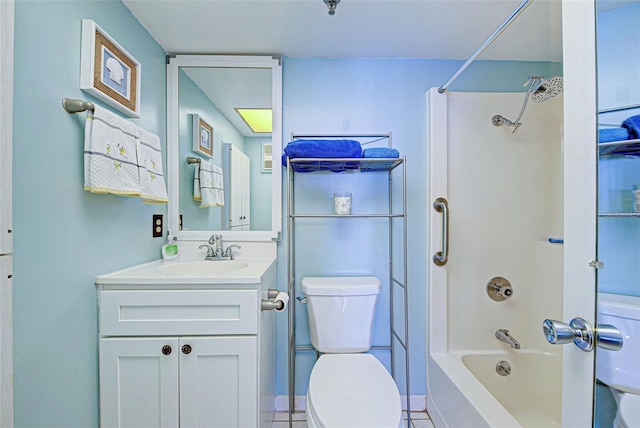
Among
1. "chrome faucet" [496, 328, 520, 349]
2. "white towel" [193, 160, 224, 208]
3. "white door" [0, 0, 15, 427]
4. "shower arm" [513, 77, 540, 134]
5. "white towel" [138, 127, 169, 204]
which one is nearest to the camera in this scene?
"white door" [0, 0, 15, 427]

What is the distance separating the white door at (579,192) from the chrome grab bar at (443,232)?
92cm

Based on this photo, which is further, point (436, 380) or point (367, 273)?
point (367, 273)

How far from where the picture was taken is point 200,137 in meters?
1.70

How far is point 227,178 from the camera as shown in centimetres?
169

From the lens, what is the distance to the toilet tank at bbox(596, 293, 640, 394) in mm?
621

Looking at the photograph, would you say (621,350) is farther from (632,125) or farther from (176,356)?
(176,356)

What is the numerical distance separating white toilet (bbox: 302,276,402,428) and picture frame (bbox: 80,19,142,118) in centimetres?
123

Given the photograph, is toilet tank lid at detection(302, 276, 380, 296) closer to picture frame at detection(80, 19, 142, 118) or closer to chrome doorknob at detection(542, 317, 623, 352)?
chrome doorknob at detection(542, 317, 623, 352)

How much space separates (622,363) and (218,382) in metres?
1.24

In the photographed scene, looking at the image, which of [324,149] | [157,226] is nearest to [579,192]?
[324,149]

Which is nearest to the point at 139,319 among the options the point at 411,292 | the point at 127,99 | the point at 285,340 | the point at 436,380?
the point at 285,340

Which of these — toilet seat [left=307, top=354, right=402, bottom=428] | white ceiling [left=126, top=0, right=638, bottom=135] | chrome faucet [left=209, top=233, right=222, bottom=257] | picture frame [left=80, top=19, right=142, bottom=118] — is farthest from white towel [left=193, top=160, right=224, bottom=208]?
toilet seat [left=307, top=354, right=402, bottom=428]

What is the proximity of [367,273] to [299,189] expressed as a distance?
0.66m

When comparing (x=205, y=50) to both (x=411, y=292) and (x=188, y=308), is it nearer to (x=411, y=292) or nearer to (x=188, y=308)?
(x=188, y=308)
